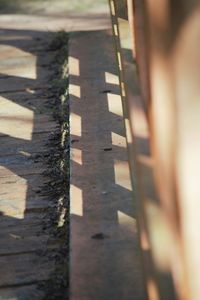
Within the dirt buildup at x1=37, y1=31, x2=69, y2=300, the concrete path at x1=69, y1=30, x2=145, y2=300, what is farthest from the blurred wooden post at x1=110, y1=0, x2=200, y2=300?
the dirt buildup at x1=37, y1=31, x2=69, y2=300

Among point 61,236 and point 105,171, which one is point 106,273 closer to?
point 61,236

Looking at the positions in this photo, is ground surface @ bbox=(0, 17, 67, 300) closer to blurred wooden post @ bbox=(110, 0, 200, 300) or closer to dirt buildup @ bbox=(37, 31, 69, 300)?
dirt buildup @ bbox=(37, 31, 69, 300)

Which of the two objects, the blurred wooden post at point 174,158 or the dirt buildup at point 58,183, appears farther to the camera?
the dirt buildup at point 58,183

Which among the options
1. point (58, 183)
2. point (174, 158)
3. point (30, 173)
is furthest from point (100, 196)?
point (174, 158)

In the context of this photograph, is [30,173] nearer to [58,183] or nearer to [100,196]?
[58,183]

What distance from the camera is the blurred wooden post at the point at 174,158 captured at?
1584 millimetres

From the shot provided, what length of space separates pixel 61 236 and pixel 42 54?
245 cm

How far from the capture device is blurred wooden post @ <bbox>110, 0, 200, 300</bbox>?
158 centimetres

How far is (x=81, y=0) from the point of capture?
653 cm

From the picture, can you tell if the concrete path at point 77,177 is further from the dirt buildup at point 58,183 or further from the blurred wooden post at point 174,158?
the blurred wooden post at point 174,158

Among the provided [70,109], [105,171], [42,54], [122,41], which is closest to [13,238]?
[105,171]

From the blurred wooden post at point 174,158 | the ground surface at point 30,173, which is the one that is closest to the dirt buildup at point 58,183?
the ground surface at point 30,173

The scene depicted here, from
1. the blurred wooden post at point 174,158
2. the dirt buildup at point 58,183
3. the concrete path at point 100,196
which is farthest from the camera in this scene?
the dirt buildup at point 58,183

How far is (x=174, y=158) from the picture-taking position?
66.2 inches
